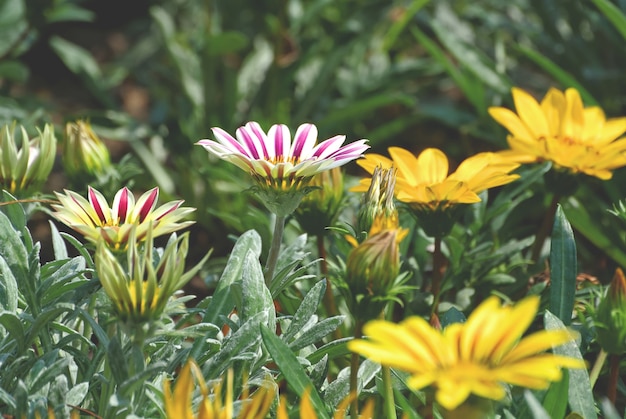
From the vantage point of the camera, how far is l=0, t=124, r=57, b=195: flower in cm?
116

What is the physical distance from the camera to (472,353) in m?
0.73

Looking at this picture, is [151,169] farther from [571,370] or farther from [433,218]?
[571,370]

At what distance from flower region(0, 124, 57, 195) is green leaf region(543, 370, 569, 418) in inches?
28.0

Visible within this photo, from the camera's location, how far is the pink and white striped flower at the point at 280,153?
97 centimetres

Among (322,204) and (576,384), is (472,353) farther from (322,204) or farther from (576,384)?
(322,204)

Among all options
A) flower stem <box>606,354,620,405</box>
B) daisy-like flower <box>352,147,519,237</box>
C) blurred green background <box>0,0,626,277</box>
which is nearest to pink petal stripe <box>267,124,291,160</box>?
daisy-like flower <box>352,147,519,237</box>

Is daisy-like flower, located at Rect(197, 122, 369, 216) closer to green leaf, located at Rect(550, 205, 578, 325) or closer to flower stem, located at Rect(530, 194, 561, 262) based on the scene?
green leaf, located at Rect(550, 205, 578, 325)

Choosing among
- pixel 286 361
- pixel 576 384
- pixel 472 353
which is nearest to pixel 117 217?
pixel 286 361

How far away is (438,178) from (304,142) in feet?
0.77

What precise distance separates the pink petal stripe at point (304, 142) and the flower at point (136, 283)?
0.28 metres

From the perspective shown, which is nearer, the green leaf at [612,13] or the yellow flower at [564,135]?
the yellow flower at [564,135]

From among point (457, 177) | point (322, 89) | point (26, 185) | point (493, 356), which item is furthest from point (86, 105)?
point (493, 356)

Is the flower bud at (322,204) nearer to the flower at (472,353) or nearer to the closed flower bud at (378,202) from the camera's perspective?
the closed flower bud at (378,202)

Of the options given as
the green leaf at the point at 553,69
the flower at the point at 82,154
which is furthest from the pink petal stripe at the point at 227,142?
the green leaf at the point at 553,69
